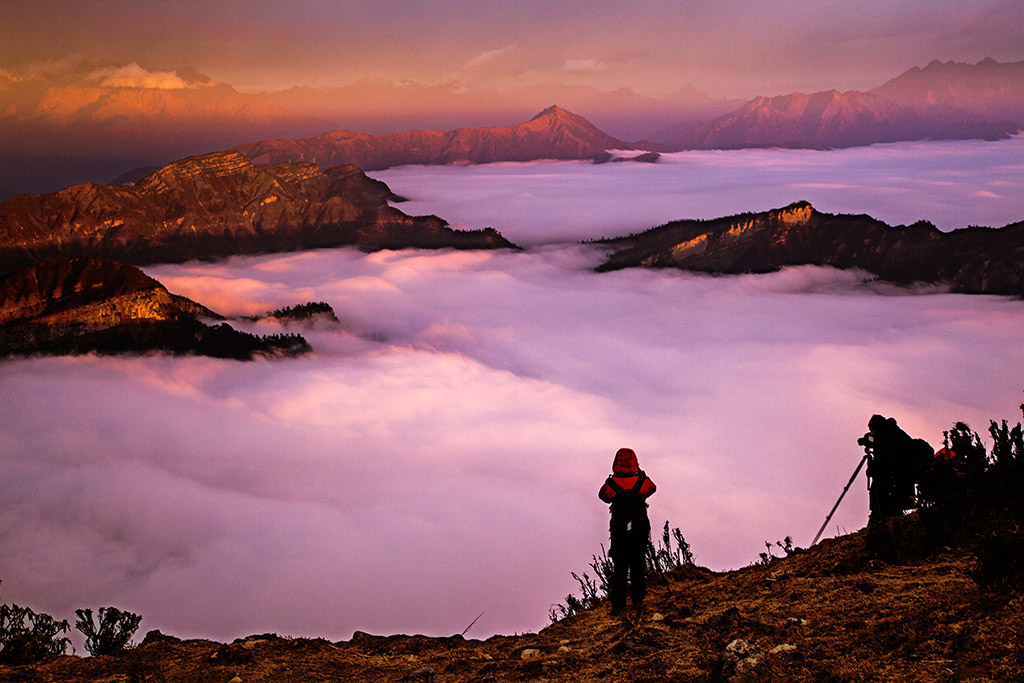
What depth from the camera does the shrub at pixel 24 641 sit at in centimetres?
696

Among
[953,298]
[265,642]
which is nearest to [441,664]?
[265,642]

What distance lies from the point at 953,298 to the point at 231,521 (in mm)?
193598

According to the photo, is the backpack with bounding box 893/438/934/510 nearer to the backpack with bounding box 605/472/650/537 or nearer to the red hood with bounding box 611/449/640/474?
the backpack with bounding box 605/472/650/537

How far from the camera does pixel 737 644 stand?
17.2 ft

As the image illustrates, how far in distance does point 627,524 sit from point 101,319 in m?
179

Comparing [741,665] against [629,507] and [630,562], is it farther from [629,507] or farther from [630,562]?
[630,562]

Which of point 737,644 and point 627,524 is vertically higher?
point 627,524

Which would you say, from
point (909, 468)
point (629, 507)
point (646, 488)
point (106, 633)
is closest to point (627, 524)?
point (629, 507)

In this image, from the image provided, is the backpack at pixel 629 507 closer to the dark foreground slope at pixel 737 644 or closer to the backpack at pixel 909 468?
the dark foreground slope at pixel 737 644

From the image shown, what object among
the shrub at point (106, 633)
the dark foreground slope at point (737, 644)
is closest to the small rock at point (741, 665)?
the dark foreground slope at point (737, 644)

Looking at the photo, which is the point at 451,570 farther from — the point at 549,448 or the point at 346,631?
the point at 549,448

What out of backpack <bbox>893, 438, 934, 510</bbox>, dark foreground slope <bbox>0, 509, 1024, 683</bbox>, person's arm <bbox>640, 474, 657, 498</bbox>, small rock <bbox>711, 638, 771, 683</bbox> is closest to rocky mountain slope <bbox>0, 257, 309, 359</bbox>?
dark foreground slope <bbox>0, 509, 1024, 683</bbox>

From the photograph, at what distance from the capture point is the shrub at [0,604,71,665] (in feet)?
22.9

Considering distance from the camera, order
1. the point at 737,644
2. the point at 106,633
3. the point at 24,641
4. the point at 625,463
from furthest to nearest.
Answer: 1. the point at 625,463
2. the point at 106,633
3. the point at 24,641
4. the point at 737,644
